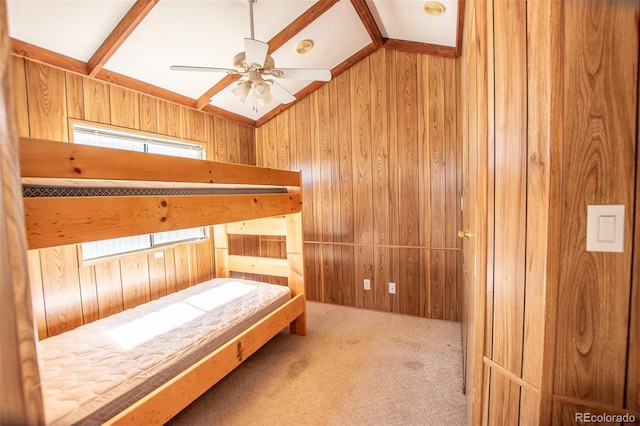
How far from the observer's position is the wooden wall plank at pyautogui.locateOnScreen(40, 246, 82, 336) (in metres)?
1.92

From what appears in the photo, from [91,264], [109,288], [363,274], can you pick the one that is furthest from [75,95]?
[363,274]

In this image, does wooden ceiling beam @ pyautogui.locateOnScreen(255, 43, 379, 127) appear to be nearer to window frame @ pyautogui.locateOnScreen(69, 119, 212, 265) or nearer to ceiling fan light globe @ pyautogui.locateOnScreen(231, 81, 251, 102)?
window frame @ pyautogui.locateOnScreen(69, 119, 212, 265)

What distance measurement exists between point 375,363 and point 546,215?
192cm

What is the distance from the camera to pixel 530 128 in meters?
0.78

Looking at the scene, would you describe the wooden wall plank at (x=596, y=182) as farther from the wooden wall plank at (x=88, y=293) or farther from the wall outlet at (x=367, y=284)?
the wooden wall plank at (x=88, y=293)

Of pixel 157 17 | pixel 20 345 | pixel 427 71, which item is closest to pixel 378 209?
pixel 427 71

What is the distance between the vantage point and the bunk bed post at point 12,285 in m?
0.44

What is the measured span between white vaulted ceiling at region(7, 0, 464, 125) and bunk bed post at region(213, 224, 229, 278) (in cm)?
137

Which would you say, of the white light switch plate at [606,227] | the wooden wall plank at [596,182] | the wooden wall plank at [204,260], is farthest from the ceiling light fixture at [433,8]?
the wooden wall plank at [204,260]

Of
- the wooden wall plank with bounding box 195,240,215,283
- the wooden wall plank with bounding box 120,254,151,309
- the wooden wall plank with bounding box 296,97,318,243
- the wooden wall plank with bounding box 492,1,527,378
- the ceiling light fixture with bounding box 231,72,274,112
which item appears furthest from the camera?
the wooden wall plank with bounding box 296,97,318,243

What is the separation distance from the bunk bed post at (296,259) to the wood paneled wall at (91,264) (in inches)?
45.9

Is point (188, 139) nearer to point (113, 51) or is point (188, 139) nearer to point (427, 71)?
point (113, 51)

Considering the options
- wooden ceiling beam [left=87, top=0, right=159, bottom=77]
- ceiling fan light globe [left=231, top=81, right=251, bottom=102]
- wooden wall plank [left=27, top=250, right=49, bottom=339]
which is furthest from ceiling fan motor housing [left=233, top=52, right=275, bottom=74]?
wooden wall plank [left=27, top=250, right=49, bottom=339]

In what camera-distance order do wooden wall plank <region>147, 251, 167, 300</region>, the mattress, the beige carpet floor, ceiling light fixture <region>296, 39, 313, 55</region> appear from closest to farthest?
1. the mattress
2. the beige carpet floor
3. ceiling light fixture <region>296, 39, 313, 55</region>
4. wooden wall plank <region>147, 251, 167, 300</region>
